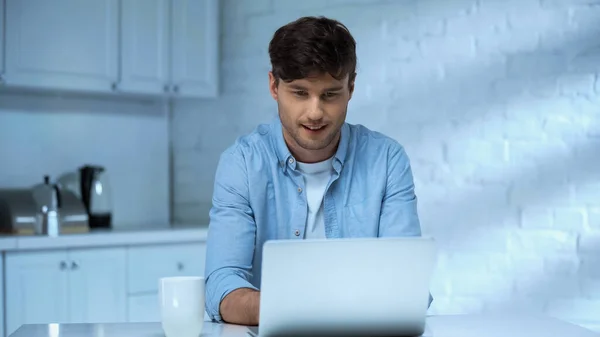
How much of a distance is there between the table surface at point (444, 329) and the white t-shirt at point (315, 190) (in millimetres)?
402

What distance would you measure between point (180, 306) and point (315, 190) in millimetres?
645

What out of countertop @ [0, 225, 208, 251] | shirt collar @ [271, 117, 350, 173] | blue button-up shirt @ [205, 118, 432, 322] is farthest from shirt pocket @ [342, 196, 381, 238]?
countertop @ [0, 225, 208, 251]

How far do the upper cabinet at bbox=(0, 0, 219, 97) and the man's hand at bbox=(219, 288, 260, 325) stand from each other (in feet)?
7.30

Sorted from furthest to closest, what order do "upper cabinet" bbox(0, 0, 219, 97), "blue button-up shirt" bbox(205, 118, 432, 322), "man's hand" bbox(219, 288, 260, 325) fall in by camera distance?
1. "upper cabinet" bbox(0, 0, 219, 97)
2. "blue button-up shirt" bbox(205, 118, 432, 322)
3. "man's hand" bbox(219, 288, 260, 325)

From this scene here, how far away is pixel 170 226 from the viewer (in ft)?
13.8

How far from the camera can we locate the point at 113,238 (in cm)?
369

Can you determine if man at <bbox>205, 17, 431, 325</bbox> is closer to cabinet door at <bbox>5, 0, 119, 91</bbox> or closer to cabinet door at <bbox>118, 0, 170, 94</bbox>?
cabinet door at <bbox>5, 0, 119, 91</bbox>

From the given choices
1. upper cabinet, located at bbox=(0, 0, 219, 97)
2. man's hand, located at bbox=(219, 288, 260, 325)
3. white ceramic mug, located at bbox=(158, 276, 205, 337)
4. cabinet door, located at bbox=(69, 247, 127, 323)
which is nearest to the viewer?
white ceramic mug, located at bbox=(158, 276, 205, 337)

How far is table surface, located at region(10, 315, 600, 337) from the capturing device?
166cm

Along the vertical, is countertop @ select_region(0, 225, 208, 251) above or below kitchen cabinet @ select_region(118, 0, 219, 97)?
below

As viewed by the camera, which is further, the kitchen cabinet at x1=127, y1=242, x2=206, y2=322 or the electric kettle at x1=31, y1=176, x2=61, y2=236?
the kitchen cabinet at x1=127, y1=242, x2=206, y2=322

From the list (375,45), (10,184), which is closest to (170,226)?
(10,184)

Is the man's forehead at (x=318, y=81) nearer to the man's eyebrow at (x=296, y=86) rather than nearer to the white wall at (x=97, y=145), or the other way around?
the man's eyebrow at (x=296, y=86)

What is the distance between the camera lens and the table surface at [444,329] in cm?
166
